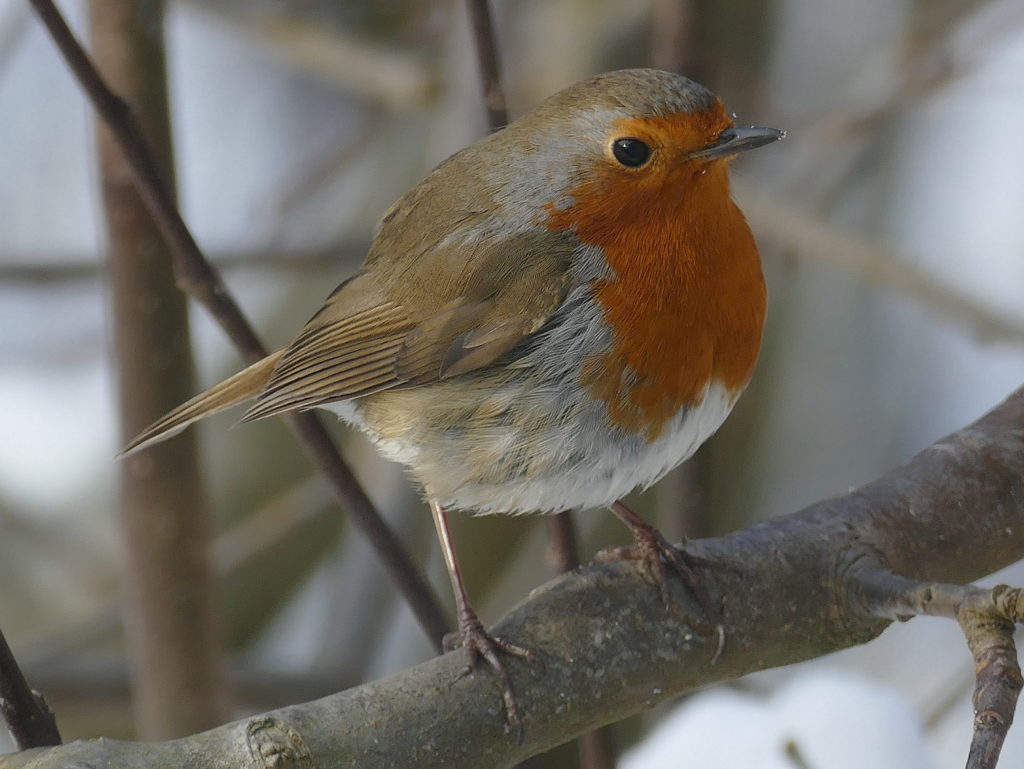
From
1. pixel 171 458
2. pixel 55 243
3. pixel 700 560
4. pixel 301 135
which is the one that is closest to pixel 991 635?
pixel 700 560

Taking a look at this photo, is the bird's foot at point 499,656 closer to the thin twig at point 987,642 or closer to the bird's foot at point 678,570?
the bird's foot at point 678,570

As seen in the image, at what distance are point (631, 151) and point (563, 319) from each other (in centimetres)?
36

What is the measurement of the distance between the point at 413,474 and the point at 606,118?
81cm

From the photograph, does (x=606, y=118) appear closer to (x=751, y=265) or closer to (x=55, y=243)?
(x=751, y=265)

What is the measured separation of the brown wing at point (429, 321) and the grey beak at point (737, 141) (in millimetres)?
321

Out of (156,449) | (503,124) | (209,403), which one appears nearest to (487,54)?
(503,124)

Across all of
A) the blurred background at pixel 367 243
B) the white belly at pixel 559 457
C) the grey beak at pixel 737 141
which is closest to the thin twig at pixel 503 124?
the white belly at pixel 559 457

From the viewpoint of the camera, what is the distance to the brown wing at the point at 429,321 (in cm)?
251

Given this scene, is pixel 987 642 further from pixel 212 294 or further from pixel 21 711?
pixel 212 294

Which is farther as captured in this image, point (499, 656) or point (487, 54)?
point (487, 54)

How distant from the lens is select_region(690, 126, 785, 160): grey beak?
2.41m

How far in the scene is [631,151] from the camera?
2523 millimetres

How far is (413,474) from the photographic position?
260 centimetres

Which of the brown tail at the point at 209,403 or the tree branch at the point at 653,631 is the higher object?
the brown tail at the point at 209,403
